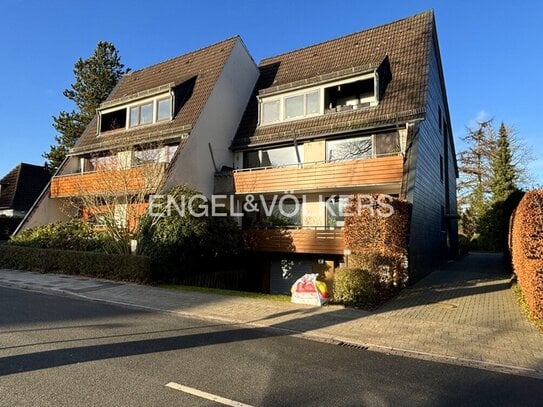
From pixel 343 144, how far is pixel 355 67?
10.5 feet

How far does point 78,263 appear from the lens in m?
14.0

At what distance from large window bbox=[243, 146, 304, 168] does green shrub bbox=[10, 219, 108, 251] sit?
7.42 metres

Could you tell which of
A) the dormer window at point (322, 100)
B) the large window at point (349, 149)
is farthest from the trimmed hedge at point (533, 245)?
the dormer window at point (322, 100)

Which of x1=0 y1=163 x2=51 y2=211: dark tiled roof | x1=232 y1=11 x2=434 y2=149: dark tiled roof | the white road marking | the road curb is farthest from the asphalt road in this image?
x1=0 y1=163 x2=51 y2=211: dark tiled roof

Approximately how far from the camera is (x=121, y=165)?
51.9 feet

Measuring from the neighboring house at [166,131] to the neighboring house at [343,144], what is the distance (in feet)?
4.05

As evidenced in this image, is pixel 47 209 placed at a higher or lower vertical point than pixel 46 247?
higher

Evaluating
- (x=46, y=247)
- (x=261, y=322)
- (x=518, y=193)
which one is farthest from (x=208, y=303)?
(x=518, y=193)

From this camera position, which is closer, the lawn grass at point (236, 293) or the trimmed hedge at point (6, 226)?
the lawn grass at point (236, 293)

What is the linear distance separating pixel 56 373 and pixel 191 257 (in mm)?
8734

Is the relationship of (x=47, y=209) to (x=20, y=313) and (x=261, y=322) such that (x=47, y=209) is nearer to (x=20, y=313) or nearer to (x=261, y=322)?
(x=20, y=313)

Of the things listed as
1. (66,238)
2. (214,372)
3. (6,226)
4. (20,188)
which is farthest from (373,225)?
(20,188)

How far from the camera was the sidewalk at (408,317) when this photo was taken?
6098 millimetres

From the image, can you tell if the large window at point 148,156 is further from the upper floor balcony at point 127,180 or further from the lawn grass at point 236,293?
the lawn grass at point 236,293
